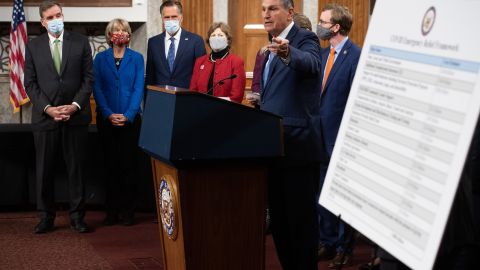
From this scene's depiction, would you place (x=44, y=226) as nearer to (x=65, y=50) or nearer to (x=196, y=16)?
(x=65, y=50)

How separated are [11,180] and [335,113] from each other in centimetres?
299

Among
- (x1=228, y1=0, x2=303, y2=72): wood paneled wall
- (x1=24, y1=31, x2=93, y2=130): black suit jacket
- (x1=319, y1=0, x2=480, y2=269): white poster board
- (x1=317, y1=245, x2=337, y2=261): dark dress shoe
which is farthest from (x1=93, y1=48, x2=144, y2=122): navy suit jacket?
(x1=319, y1=0, x2=480, y2=269): white poster board

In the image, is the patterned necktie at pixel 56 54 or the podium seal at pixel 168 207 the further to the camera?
the patterned necktie at pixel 56 54

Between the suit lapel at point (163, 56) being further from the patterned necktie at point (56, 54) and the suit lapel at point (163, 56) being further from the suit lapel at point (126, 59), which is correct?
the patterned necktie at point (56, 54)

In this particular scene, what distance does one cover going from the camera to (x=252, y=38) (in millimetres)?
7992

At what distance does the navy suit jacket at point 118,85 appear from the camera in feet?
19.5

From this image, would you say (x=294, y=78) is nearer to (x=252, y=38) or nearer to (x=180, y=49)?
(x=180, y=49)

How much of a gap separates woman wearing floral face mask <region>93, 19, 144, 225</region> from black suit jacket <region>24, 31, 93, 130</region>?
258 millimetres

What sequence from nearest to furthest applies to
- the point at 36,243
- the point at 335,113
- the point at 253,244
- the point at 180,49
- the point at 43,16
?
the point at 253,244
the point at 335,113
the point at 36,243
the point at 43,16
the point at 180,49

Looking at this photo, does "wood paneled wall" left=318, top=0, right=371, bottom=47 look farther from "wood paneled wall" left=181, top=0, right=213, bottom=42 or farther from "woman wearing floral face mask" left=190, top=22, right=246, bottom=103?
"woman wearing floral face mask" left=190, top=22, right=246, bottom=103

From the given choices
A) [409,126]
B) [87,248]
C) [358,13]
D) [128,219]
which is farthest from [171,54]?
[409,126]

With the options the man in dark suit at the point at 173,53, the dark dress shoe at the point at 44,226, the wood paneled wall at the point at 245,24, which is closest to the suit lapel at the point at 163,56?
the man in dark suit at the point at 173,53

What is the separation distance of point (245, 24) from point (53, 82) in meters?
2.87

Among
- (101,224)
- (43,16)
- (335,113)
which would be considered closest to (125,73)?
(43,16)
